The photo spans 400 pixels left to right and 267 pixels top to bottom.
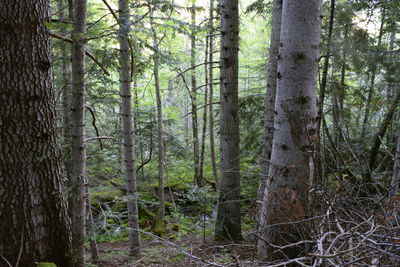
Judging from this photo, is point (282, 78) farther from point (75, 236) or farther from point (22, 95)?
point (75, 236)

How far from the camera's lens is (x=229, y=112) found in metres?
4.97

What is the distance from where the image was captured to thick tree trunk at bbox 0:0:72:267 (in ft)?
8.57

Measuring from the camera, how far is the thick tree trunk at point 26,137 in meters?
2.61

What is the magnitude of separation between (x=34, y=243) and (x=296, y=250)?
2770 mm

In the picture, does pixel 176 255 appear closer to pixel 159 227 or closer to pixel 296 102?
pixel 159 227

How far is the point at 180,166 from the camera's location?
1274 cm

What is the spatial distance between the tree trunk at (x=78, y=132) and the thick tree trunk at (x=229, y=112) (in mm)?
2572

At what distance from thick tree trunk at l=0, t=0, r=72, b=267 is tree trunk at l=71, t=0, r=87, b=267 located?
21 cm

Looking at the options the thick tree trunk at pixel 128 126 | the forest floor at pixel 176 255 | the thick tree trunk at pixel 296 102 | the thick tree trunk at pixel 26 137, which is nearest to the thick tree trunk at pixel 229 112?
the forest floor at pixel 176 255

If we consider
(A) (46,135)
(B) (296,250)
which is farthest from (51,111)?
(B) (296,250)

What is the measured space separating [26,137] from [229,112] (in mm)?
3320

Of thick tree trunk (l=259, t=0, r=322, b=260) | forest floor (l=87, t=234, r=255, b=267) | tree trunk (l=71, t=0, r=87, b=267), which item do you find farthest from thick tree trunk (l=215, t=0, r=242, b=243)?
tree trunk (l=71, t=0, r=87, b=267)

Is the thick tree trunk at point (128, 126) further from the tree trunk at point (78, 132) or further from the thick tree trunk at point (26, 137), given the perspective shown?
the thick tree trunk at point (26, 137)

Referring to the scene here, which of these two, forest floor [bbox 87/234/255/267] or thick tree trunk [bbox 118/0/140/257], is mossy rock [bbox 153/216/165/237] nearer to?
forest floor [bbox 87/234/255/267]
